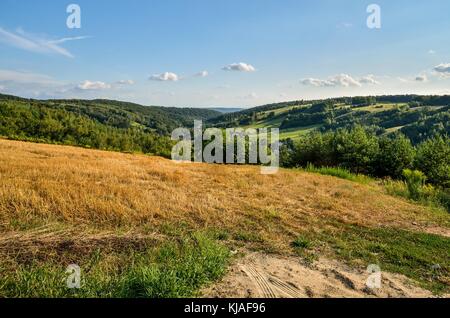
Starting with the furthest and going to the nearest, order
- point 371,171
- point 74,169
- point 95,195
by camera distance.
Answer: point 371,171, point 74,169, point 95,195

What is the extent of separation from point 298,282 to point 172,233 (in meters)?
3.14

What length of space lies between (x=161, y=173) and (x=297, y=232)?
9.12 m

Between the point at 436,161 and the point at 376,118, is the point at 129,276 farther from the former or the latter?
the point at 376,118

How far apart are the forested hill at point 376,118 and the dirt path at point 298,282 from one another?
263 feet

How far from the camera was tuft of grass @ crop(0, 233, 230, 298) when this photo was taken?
4.54 m

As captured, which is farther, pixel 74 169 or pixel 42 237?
pixel 74 169

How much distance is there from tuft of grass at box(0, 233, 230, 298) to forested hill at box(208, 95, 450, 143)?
267 feet

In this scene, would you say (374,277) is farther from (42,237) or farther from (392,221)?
(42,237)

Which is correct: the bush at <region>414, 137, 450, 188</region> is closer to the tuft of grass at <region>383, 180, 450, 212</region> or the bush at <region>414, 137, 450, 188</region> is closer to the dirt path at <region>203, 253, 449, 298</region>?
the tuft of grass at <region>383, 180, 450, 212</region>

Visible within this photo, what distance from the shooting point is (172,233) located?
7379 mm

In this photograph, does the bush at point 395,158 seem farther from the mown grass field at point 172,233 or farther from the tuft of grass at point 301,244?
the tuft of grass at point 301,244

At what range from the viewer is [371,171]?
30094mm
